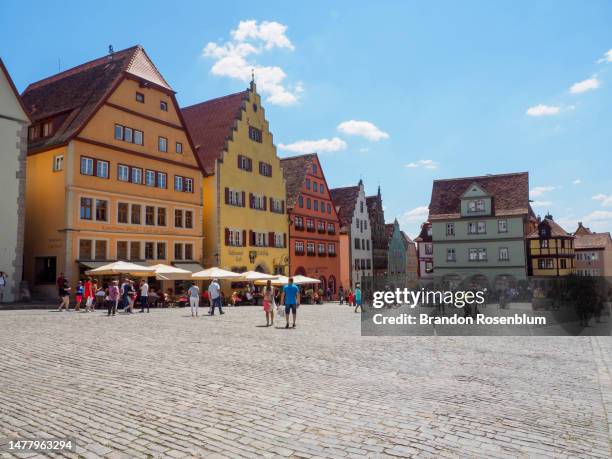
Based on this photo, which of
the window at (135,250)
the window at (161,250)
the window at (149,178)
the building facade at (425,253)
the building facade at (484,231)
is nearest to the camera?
the window at (135,250)

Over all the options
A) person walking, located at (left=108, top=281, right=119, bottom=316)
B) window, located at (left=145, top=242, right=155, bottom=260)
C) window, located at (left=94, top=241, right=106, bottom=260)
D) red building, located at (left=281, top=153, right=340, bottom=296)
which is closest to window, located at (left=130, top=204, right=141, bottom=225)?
window, located at (left=145, top=242, right=155, bottom=260)

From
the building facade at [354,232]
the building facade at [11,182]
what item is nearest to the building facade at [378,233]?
the building facade at [354,232]

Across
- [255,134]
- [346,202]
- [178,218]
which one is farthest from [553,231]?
[178,218]

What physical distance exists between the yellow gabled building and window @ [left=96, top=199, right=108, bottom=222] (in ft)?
Result: 32.3

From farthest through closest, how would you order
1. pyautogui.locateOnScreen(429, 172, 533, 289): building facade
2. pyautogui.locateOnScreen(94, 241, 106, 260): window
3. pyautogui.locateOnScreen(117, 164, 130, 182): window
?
pyautogui.locateOnScreen(429, 172, 533, 289): building facade
pyautogui.locateOnScreen(117, 164, 130, 182): window
pyautogui.locateOnScreen(94, 241, 106, 260): window

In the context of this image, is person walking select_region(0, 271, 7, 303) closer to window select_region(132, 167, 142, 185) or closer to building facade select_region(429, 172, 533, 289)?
window select_region(132, 167, 142, 185)

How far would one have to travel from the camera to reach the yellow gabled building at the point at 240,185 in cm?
4156

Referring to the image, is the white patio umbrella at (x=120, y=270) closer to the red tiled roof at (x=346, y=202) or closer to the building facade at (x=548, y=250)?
the red tiled roof at (x=346, y=202)

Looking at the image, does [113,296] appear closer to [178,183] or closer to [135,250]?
[135,250]

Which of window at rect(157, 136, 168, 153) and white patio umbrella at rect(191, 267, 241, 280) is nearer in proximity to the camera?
white patio umbrella at rect(191, 267, 241, 280)

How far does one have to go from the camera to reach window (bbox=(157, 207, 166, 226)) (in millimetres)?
36594

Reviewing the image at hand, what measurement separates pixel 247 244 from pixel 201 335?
93.5 ft

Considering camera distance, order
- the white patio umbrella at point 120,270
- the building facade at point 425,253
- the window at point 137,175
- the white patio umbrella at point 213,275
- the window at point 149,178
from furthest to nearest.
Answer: the building facade at point 425,253, the window at point 149,178, the window at point 137,175, the white patio umbrella at point 213,275, the white patio umbrella at point 120,270

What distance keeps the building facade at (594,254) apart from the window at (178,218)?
73.3m
